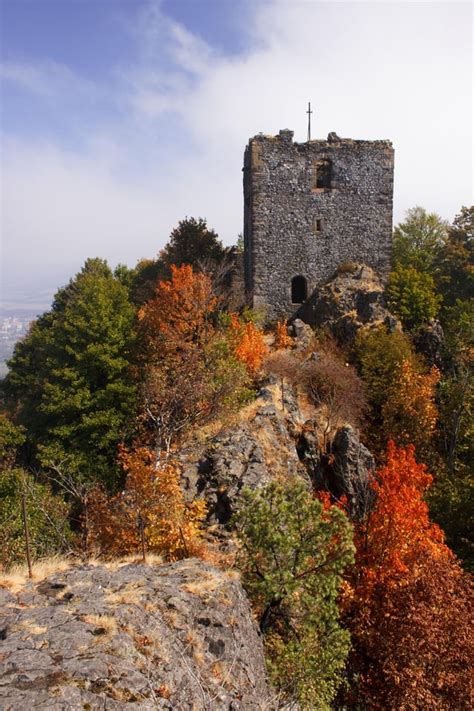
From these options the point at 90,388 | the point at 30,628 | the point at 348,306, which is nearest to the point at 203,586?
the point at 30,628

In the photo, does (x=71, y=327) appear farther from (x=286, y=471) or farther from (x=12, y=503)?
(x=286, y=471)

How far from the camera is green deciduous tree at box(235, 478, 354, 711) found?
7.96 m

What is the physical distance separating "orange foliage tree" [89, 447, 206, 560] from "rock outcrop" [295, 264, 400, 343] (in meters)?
12.8

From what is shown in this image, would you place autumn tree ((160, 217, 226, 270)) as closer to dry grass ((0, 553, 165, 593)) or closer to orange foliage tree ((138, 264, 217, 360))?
orange foliage tree ((138, 264, 217, 360))

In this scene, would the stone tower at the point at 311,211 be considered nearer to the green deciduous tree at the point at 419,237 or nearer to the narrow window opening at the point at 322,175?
the narrow window opening at the point at 322,175

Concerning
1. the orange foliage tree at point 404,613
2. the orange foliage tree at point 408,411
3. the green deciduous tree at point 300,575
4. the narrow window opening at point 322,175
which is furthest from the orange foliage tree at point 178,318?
the green deciduous tree at point 300,575

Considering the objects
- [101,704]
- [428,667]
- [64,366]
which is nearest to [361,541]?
[428,667]

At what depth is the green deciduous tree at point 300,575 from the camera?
26.1 ft

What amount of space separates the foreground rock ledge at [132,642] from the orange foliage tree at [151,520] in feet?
5.29

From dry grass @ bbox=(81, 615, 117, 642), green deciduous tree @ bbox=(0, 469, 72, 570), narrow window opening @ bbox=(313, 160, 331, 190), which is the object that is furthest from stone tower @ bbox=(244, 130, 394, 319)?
dry grass @ bbox=(81, 615, 117, 642)

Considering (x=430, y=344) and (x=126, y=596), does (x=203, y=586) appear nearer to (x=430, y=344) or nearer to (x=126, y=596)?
(x=126, y=596)

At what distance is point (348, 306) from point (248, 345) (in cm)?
615

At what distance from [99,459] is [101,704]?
1366 centimetres

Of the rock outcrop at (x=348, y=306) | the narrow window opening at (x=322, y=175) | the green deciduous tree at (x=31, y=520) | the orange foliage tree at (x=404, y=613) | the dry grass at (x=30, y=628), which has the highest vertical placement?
the narrow window opening at (x=322, y=175)
